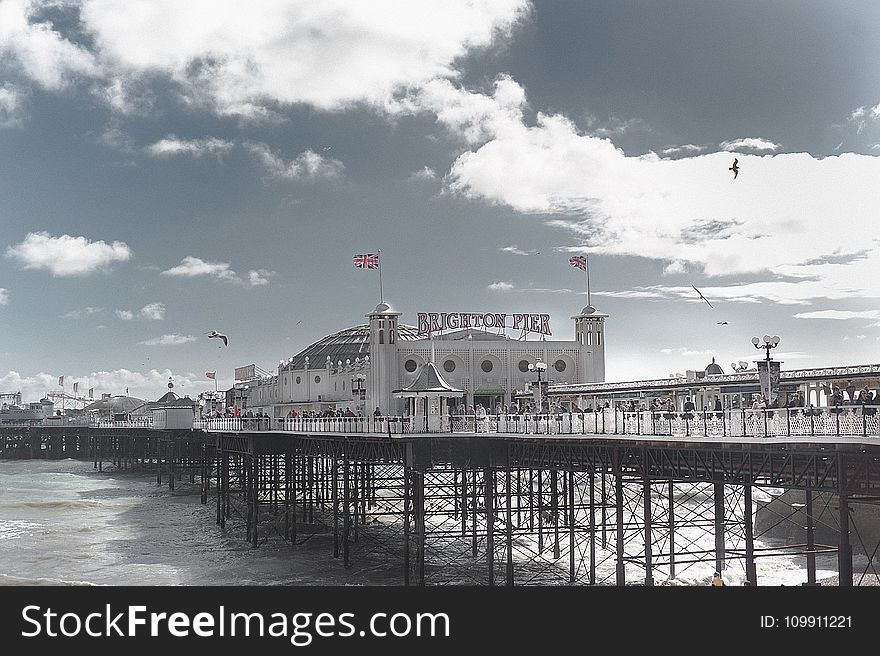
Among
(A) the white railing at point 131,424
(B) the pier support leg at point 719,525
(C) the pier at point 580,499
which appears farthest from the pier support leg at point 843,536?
(A) the white railing at point 131,424

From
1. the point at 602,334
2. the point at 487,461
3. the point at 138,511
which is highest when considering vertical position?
the point at 602,334

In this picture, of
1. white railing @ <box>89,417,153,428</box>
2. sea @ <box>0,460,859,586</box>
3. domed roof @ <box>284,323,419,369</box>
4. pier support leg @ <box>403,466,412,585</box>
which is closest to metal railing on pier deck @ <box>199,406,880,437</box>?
pier support leg @ <box>403,466,412,585</box>

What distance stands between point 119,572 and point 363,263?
2086 cm

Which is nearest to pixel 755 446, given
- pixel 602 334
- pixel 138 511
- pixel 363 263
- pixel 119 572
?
pixel 119 572

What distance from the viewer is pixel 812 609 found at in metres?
9.23

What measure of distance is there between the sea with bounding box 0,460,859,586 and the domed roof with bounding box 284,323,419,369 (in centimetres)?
1794

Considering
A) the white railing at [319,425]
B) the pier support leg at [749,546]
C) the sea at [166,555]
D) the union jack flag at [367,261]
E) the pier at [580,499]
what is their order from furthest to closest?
the union jack flag at [367,261], the sea at [166,555], the white railing at [319,425], the pier support leg at [749,546], the pier at [580,499]

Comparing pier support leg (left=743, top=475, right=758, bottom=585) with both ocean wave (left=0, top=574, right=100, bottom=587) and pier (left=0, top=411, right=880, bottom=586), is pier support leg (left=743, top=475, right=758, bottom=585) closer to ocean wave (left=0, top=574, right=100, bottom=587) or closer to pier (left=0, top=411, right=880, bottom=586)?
pier (left=0, top=411, right=880, bottom=586)

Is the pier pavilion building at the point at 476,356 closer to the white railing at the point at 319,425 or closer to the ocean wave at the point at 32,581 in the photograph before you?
the white railing at the point at 319,425

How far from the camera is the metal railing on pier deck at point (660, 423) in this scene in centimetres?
1855

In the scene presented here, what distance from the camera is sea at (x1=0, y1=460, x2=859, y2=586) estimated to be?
34219mm

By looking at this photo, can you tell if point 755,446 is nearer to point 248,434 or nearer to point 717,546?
point 717,546

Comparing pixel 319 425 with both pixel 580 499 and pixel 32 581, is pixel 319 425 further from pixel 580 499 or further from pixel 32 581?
pixel 32 581

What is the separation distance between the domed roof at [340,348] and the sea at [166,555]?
17.9 meters
